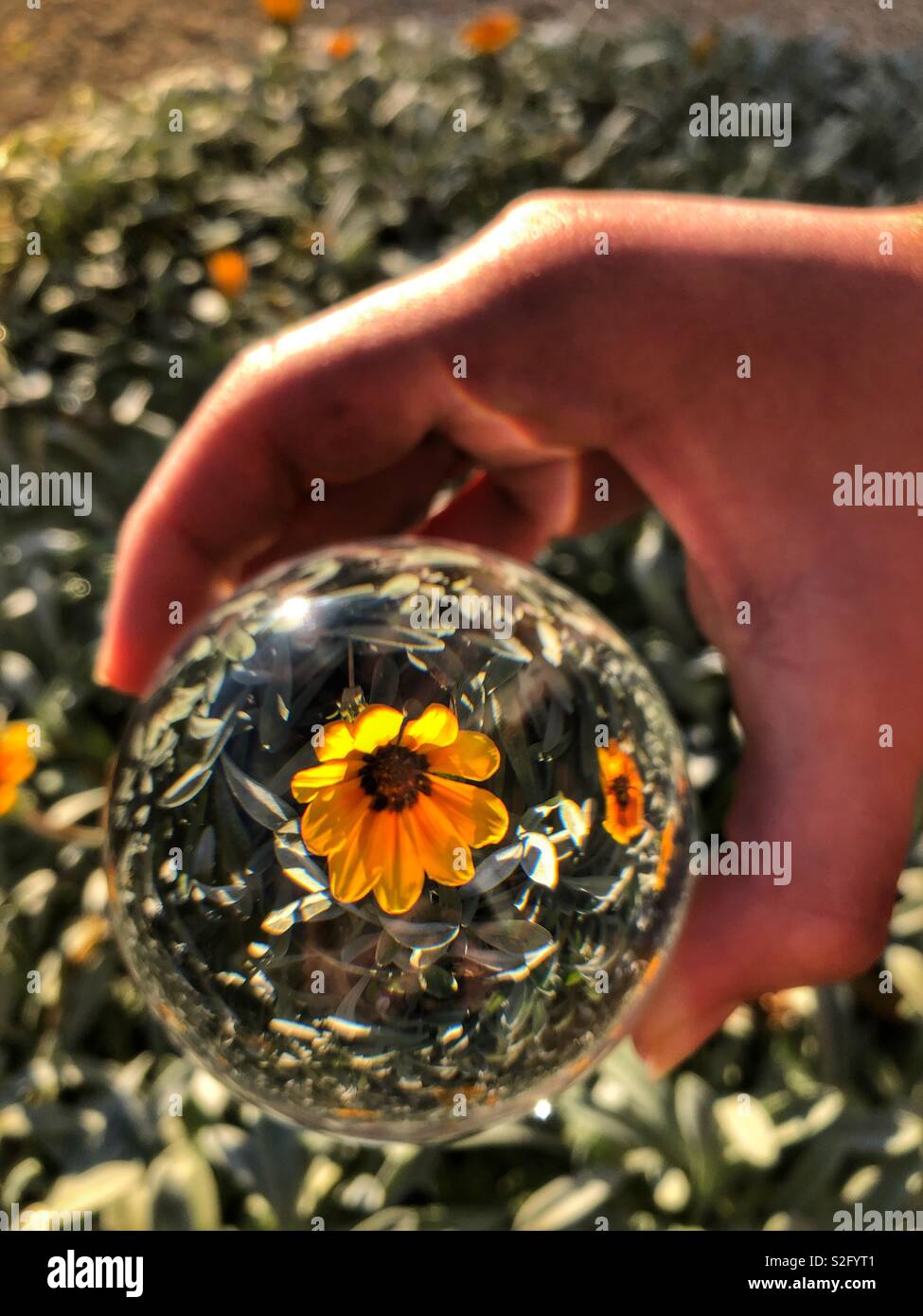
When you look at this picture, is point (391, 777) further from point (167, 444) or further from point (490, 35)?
point (490, 35)

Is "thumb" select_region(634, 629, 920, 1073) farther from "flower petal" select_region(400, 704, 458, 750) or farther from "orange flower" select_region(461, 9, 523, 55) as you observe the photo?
"orange flower" select_region(461, 9, 523, 55)

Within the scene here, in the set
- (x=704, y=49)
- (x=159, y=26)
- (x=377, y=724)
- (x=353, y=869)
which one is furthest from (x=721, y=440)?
(x=159, y=26)

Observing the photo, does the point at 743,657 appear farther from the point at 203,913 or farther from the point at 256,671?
the point at 203,913

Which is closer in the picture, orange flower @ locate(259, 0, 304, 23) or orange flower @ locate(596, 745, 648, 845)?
orange flower @ locate(596, 745, 648, 845)

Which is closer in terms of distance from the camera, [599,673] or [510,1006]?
[510,1006]

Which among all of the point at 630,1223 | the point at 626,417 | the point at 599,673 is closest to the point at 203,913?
the point at 599,673

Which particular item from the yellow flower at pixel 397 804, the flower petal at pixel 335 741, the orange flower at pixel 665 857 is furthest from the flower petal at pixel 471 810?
the orange flower at pixel 665 857

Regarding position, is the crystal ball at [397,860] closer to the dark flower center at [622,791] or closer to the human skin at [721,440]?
the dark flower center at [622,791]

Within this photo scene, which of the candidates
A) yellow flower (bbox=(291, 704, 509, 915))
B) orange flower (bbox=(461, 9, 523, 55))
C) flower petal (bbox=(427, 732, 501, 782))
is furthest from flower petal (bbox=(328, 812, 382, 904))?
orange flower (bbox=(461, 9, 523, 55))

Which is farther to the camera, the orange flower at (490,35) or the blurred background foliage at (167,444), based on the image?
the orange flower at (490,35)
